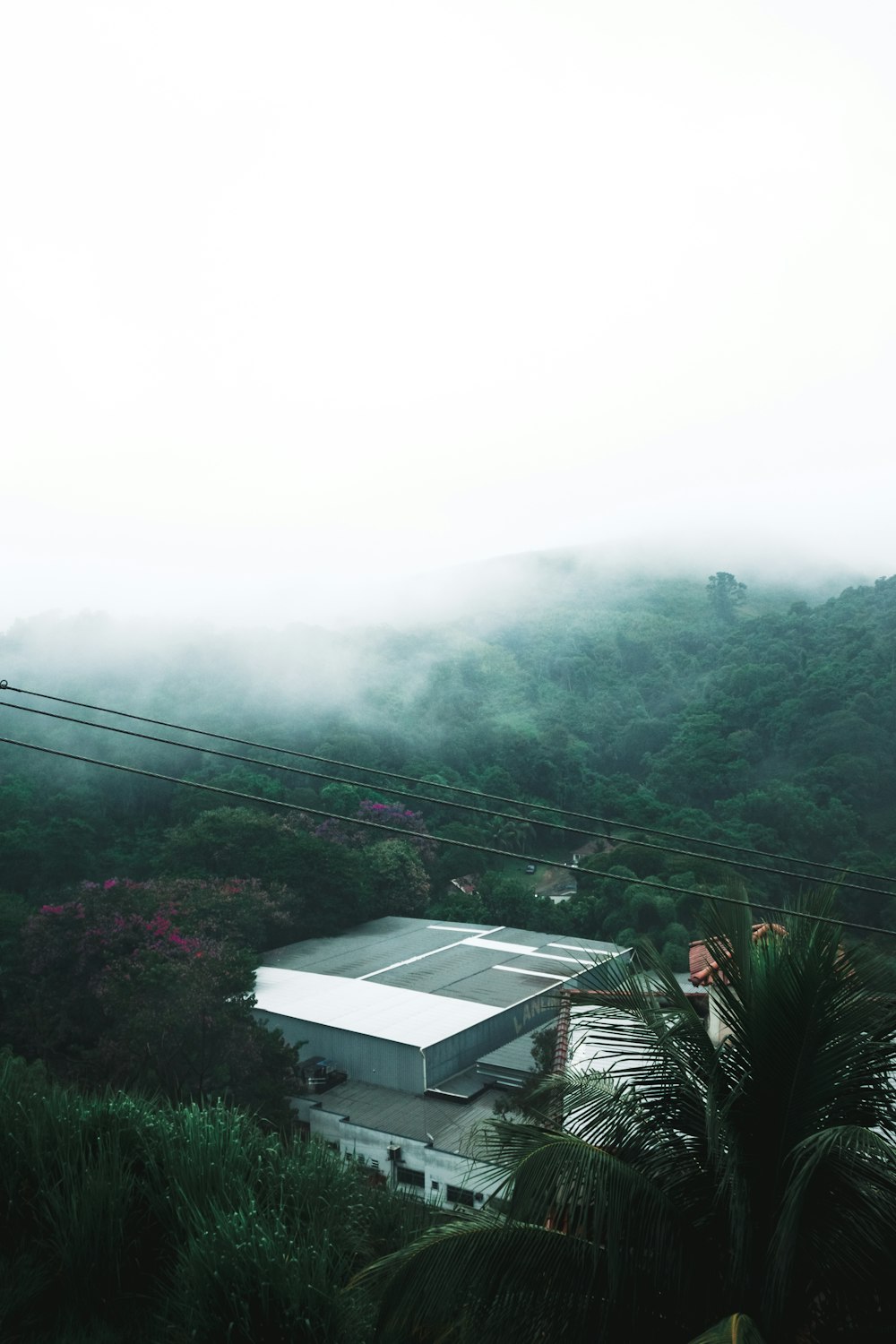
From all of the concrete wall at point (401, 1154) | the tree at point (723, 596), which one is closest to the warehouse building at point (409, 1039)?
the concrete wall at point (401, 1154)

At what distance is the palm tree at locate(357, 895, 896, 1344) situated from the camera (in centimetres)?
328

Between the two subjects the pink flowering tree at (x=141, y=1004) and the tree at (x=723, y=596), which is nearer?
the pink flowering tree at (x=141, y=1004)

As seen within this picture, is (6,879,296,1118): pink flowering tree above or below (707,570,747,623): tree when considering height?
below

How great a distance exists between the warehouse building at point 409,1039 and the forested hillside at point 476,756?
13.7ft

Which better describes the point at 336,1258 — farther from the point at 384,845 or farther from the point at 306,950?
the point at 384,845

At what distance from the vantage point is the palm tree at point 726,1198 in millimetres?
3281

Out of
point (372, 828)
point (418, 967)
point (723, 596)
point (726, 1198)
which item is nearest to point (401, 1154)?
point (418, 967)

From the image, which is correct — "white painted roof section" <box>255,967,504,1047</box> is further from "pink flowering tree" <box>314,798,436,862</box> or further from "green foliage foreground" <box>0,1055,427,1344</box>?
"green foliage foreground" <box>0,1055,427,1344</box>

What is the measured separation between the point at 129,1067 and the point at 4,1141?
1093 centimetres

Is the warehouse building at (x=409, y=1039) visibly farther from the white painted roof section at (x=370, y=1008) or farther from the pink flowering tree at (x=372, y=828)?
the pink flowering tree at (x=372, y=828)

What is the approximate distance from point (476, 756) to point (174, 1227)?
47949 millimetres

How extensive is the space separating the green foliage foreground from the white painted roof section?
13.3 meters

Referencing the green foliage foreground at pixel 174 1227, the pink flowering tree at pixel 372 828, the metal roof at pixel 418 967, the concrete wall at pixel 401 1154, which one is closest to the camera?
the green foliage foreground at pixel 174 1227

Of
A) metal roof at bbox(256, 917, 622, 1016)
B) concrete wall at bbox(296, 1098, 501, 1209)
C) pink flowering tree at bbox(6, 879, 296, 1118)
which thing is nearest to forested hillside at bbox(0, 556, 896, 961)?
metal roof at bbox(256, 917, 622, 1016)
